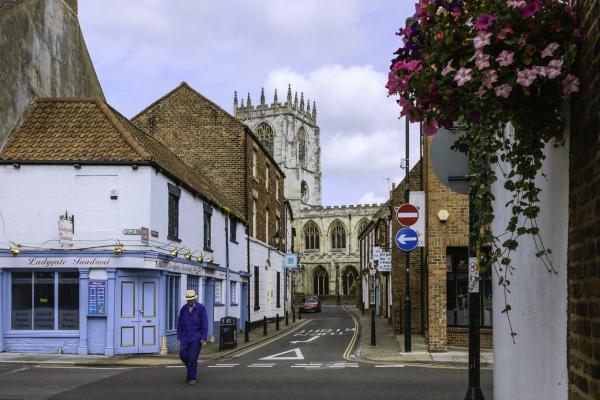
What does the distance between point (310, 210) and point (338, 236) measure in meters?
6.23

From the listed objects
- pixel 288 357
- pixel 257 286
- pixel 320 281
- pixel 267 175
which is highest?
pixel 267 175

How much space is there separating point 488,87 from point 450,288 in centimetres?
1765

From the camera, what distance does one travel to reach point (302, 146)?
116000mm

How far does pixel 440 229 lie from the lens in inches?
776

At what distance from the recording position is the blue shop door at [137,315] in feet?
64.6

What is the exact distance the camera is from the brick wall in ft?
11.1

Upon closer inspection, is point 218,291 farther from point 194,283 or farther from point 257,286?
point 257,286

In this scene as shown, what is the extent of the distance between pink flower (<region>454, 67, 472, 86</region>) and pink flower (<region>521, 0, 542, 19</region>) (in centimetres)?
38

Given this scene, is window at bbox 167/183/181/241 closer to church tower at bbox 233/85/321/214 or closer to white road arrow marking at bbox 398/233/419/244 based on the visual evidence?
white road arrow marking at bbox 398/233/419/244

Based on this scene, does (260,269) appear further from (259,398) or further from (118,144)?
(259,398)

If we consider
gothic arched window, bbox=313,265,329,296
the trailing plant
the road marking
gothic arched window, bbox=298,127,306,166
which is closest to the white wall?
the trailing plant

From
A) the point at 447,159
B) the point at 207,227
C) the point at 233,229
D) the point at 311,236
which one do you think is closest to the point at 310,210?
the point at 311,236

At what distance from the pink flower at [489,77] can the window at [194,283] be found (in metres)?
21.3

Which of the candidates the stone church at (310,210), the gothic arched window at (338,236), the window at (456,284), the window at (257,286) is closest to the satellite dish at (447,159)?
the window at (456,284)
